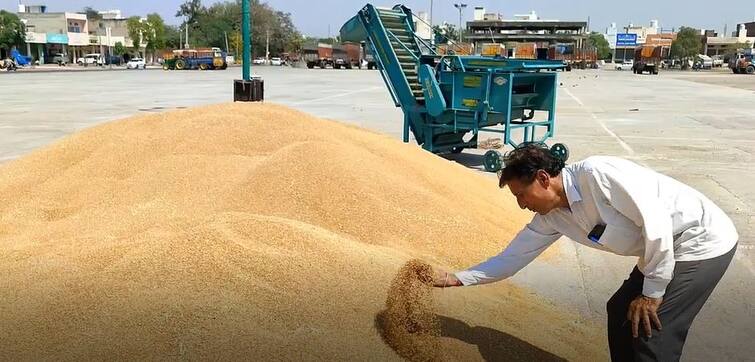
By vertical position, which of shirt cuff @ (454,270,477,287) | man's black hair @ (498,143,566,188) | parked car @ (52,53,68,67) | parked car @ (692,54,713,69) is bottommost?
shirt cuff @ (454,270,477,287)

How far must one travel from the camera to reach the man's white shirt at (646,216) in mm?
2043

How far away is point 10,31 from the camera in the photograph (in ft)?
217

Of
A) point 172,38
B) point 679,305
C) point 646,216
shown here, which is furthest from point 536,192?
point 172,38

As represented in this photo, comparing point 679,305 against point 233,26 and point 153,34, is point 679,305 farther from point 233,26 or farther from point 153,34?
point 233,26

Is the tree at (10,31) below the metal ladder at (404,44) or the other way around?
the other way around

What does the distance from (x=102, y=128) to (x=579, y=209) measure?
15.7 feet

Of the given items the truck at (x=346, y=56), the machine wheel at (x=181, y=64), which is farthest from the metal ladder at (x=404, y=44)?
the truck at (x=346, y=56)

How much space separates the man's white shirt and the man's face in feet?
0.21

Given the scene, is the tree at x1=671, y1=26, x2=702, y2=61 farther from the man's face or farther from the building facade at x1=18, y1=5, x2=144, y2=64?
the man's face

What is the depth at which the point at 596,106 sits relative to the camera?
20.4 metres

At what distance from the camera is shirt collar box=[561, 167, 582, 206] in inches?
86.3

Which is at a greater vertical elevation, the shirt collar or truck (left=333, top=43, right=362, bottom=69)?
truck (left=333, top=43, right=362, bottom=69)

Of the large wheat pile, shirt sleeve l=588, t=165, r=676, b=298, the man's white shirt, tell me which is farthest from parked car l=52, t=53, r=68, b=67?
shirt sleeve l=588, t=165, r=676, b=298

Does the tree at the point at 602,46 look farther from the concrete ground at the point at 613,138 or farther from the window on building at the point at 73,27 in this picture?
the concrete ground at the point at 613,138
